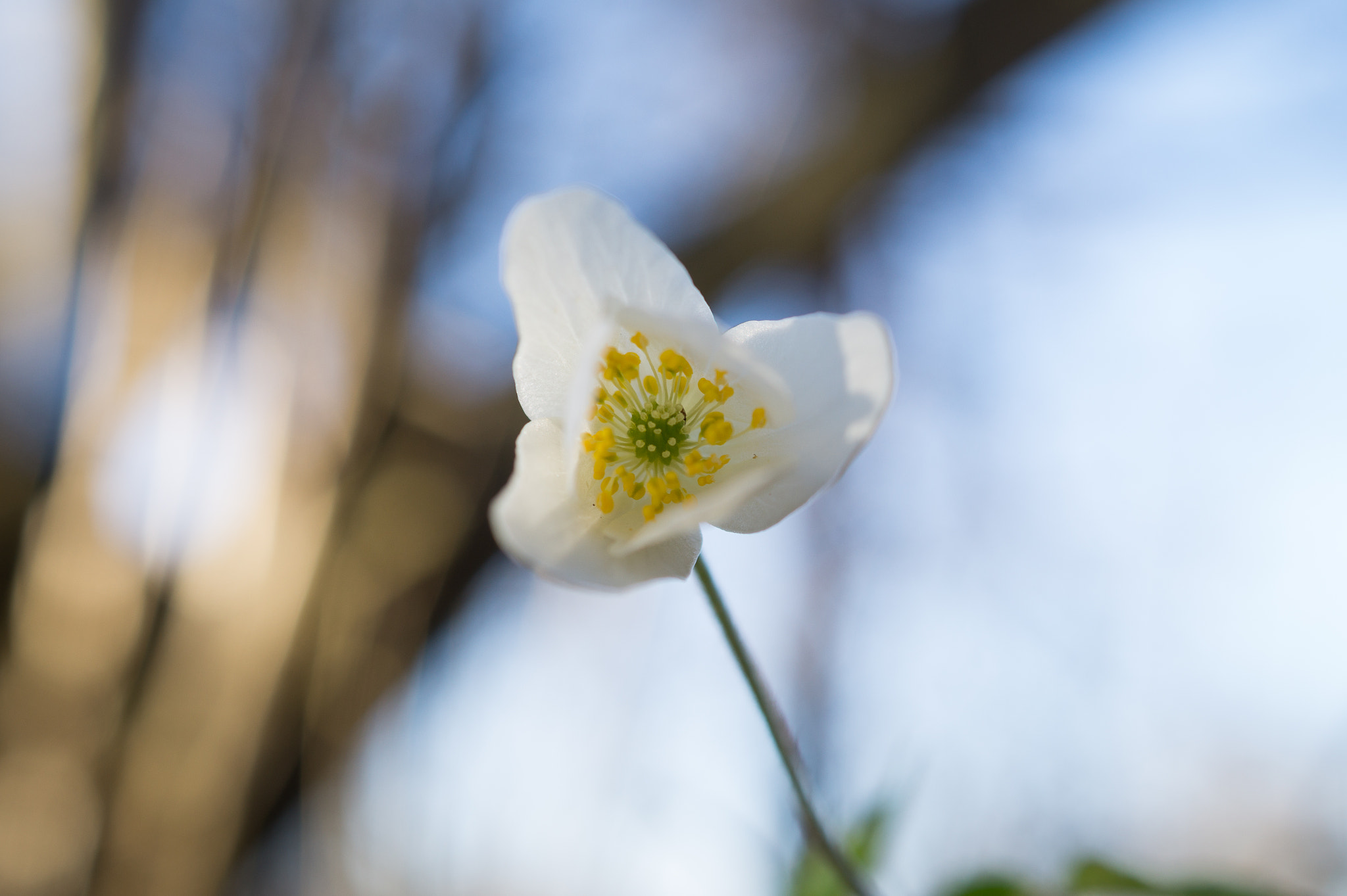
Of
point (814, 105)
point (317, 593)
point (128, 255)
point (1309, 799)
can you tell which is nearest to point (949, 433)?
point (814, 105)

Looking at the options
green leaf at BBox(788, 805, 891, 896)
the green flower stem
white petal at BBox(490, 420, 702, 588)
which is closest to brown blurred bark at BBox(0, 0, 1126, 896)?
green leaf at BBox(788, 805, 891, 896)

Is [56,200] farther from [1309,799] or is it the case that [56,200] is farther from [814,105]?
[1309,799]

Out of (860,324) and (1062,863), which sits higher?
(860,324)

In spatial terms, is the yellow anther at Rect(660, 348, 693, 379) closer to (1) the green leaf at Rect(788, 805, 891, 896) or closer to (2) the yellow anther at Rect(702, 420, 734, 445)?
(2) the yellow anther at Rect(702, 420, 734, 445)

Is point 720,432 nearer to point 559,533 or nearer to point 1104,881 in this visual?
point 559,533

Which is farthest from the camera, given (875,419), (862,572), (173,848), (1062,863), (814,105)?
(862,572)

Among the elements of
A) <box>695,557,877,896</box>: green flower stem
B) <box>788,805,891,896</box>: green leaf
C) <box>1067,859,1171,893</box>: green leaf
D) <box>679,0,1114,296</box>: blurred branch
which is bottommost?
<box>788,805,891,896</box>: green leaf
